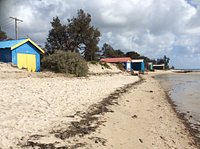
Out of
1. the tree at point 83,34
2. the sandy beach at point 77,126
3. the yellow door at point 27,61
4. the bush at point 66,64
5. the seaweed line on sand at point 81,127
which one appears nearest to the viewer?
the seaweed line on sand at point 81,127

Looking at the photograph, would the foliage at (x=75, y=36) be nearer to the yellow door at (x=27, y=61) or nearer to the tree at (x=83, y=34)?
the tree at (x=83, y=34)

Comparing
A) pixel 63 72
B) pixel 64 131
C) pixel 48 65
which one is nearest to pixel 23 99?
pixel 64 131

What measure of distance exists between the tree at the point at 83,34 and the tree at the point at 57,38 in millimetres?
1120

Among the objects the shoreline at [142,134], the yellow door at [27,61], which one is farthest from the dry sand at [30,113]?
the yellow door at [27,61]

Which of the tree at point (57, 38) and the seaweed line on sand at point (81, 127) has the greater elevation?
the tree at point (57, 38)

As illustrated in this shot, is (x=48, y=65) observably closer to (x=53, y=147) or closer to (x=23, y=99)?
(x=23, y=99)

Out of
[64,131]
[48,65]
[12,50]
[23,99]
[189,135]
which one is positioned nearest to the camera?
[64,131]

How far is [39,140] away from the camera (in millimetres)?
6660

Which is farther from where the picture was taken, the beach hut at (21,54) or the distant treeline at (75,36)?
the distant treeline at (75,36)

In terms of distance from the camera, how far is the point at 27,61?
27172 millimetres

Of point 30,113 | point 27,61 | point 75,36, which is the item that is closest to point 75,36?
point 75,36

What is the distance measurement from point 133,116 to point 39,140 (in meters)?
4.95

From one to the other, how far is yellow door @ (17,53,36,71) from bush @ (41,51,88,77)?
1.42 meters

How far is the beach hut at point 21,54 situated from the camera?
2563cm
